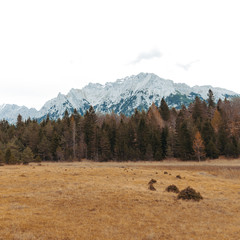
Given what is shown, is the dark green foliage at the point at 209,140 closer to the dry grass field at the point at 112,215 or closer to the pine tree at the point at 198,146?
the pine tree at the point at 198,146

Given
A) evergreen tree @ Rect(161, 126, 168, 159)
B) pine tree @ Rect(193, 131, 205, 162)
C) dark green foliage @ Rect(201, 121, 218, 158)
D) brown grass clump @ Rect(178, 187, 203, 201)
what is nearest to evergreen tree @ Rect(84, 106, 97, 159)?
evergreen tree @ Rect(161, 126, 168, 159)

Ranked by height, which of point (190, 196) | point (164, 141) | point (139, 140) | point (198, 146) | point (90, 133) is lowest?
point (190, 196)

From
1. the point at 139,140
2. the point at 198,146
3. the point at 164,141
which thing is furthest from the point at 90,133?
the point at 198,146

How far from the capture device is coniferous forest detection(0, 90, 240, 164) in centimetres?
6869

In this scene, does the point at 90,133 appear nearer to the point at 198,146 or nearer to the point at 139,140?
the point at 139,140

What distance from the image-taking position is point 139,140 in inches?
3063

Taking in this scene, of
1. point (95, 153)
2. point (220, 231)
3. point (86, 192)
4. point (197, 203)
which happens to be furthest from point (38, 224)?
point (95, 153)

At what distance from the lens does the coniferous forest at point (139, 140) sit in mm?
68688

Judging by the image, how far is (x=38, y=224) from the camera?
11.6 meters

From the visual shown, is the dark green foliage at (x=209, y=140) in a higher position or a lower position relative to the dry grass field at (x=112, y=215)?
higher

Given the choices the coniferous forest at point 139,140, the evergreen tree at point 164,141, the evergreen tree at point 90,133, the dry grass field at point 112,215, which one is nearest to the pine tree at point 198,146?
the coniferous forest at point 139,140

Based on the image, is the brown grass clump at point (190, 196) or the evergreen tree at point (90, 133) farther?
the evergreen tree at point (90, 133)

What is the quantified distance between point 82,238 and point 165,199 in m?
10.3

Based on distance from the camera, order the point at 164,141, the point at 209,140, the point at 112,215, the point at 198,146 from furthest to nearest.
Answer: the point at 164,141, the point at 209,140, the point at 198,146, the point at 112,215
